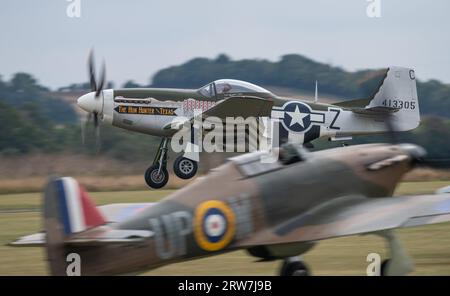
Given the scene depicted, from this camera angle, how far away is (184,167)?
15.6 m

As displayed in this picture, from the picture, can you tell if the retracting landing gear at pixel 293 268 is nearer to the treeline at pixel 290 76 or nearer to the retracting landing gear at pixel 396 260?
the retracting landing gear at pixel 396 260

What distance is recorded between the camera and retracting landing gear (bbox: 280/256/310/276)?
783 centimetres

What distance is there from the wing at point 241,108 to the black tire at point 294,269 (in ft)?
23.2

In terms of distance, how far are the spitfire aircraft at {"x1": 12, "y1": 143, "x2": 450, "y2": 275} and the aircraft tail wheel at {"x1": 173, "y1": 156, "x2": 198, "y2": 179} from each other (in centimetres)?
714

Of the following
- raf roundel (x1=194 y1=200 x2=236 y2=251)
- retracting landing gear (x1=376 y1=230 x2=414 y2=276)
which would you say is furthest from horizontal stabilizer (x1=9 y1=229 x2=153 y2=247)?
retracting landing gear (x1=376 y1=230 x2=414 y2=276)

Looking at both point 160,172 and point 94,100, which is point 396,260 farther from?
point 94,100

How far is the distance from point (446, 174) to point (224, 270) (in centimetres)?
1317

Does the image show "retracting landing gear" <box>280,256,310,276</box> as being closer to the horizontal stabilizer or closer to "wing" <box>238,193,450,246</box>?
"wing" <box>238,193,450,246</box>

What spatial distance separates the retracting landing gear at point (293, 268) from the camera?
7.83m

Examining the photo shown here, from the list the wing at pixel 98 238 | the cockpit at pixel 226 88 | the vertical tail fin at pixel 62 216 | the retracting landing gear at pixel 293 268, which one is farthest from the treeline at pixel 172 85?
the vertical tail fin at pixel 62 216

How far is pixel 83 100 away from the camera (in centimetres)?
1603

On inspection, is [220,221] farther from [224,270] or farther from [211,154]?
[211,154]

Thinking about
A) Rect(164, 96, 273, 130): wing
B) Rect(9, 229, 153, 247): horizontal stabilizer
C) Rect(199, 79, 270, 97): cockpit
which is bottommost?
Rect(9, 229, 153, 247): horizontal stabilizer

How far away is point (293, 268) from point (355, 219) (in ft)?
2.28
